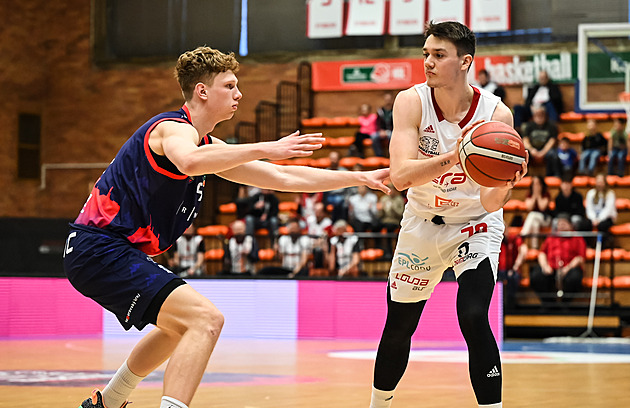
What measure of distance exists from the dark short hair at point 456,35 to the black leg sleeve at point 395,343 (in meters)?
1.40

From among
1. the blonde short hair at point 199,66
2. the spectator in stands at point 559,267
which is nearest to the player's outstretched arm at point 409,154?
the blonde short hair at point 199,66

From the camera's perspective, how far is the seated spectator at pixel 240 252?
15.4 metres

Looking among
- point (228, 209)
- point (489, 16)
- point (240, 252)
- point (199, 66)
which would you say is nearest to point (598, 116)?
point (489, 16)

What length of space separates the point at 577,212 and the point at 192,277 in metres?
6.42

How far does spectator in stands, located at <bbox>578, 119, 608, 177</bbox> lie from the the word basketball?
13.2 meters

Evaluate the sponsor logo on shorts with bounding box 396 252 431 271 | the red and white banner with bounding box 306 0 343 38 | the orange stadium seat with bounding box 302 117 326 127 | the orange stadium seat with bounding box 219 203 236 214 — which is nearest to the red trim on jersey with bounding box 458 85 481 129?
the sponsor logo on shorts with bounding box 396 252 431 271

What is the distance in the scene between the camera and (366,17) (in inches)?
834

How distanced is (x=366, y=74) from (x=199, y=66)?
55.4ft

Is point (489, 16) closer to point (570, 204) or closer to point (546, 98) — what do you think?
point (546, 98)

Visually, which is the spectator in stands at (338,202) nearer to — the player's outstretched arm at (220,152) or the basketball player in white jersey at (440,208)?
the basketball player in white jersey at (440,208)

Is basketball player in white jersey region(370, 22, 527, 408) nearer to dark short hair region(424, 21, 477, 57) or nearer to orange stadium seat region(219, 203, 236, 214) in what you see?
dark short hair region(424, 21, 477, 57)

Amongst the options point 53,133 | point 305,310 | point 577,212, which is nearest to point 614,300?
point 577,212

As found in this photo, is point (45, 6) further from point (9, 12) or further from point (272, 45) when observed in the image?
point (272, 45)

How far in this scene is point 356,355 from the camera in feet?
37.1
